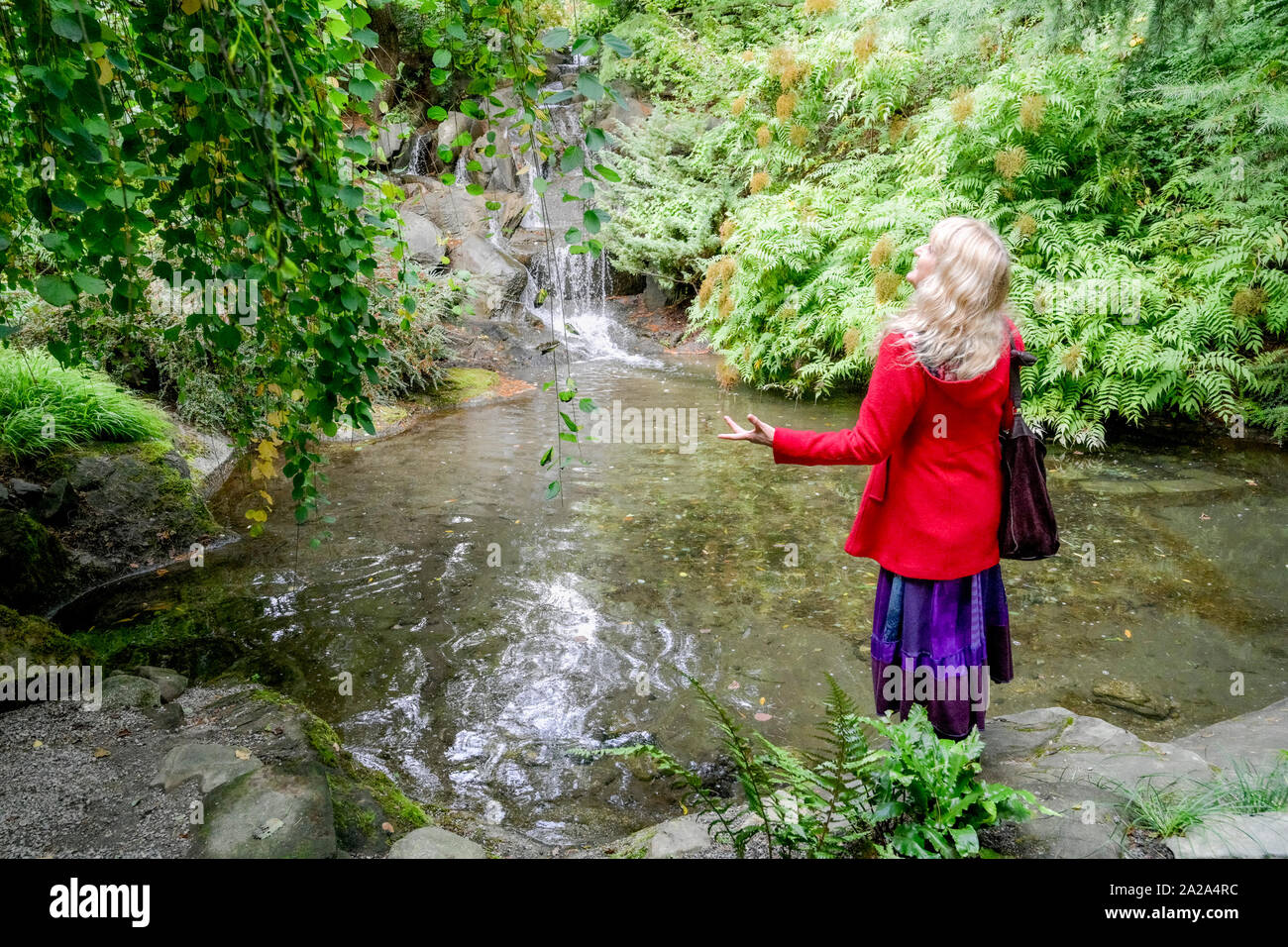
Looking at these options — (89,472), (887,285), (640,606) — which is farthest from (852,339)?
(89,472)

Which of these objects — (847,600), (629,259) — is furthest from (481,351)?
(847,600)

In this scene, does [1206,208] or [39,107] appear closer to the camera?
[39,107]

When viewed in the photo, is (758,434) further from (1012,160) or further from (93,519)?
(1012,160)

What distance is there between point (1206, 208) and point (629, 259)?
9.26 meters

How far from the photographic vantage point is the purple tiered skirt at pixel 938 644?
2.55 metres

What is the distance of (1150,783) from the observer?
92.7 inches

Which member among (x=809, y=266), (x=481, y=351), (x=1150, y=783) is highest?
(x=809, y=266)

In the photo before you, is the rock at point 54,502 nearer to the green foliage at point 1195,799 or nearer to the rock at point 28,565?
the rock at point 28,565

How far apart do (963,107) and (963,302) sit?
26.2 feet

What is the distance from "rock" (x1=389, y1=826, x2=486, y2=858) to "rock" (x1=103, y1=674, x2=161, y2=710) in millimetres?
1616

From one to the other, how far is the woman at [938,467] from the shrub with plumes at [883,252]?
709cm

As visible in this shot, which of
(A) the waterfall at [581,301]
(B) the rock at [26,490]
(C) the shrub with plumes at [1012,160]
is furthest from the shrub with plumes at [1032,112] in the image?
(B) the rock at [26,490]
